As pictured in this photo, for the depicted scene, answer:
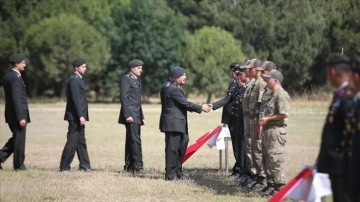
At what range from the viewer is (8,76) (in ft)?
45.4

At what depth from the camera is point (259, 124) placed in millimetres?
10531

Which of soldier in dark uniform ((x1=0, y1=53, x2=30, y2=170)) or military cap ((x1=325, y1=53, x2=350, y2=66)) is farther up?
military cap ((x1=325, y1=53, x2=350, y2=66))

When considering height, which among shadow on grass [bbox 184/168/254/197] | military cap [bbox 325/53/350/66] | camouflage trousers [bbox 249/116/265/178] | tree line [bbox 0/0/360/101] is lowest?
shadow on grass [bbox 184/168/254/197]

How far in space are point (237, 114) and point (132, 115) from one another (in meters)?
2.35

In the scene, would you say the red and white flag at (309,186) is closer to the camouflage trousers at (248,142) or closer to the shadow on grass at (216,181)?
the shadow on grass at (216,181)

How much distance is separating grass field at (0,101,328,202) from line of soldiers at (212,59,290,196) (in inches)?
14.8

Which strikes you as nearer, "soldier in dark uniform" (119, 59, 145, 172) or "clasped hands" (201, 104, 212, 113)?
"clasped hands" (201, 104, 212, 113)

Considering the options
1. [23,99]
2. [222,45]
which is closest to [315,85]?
[222,45]

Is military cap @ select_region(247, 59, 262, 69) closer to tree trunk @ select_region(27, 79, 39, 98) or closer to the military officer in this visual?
the military officer

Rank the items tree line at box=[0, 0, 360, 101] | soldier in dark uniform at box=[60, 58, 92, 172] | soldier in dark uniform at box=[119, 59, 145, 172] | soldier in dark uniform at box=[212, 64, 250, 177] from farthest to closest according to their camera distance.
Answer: tree line at box=[0, 0, 360, 101] < soldier in dark uniform at box=[119, 59, 145, 172] < soldier in dark uniform at box=[60, 58, 92, 172] < soldier in dark uniform at box=[212, 64, 250, 177]

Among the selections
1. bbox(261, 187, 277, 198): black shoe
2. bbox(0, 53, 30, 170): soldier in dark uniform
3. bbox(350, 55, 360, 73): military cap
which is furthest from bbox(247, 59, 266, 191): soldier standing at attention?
bbox(0, 53, 30, 170): soldier in dark uniform

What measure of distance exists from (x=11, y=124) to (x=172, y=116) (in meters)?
3.57

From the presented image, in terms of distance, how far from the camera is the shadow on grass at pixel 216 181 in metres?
11.0

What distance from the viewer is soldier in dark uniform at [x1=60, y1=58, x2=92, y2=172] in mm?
13641
